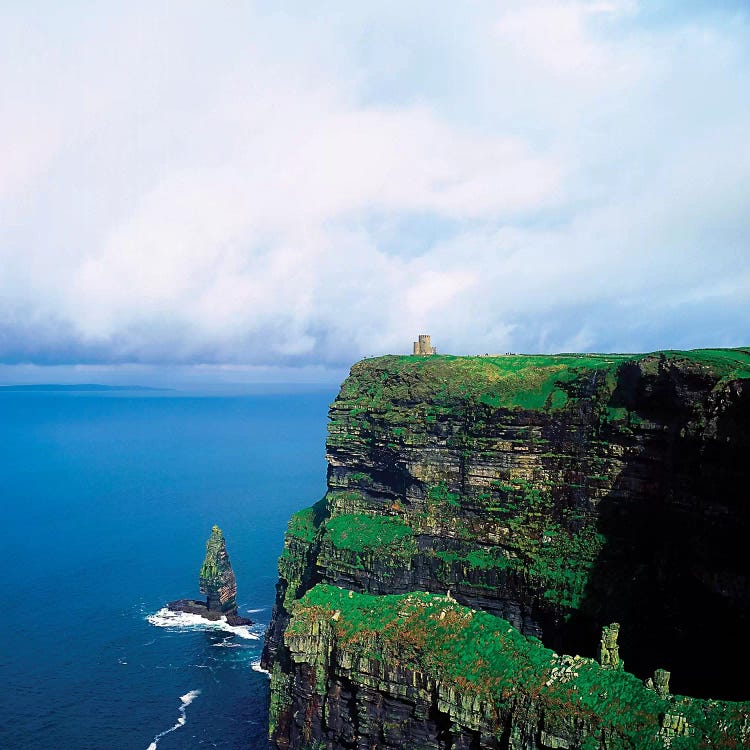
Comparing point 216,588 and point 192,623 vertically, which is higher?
point 216,588

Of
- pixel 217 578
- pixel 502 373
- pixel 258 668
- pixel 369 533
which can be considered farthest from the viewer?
pixel 217 578

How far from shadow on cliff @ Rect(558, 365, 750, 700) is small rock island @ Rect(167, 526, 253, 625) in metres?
54.2

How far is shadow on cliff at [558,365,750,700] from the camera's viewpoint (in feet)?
155

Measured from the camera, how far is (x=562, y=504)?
2441 inches

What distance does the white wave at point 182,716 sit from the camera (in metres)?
67.1

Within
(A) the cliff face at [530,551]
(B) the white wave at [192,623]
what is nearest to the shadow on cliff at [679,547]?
(A) the cliff face at [530,551]

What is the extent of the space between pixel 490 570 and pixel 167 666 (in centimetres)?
4510

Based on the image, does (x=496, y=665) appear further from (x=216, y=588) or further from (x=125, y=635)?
(x=125, y=635)

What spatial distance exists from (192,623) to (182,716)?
83.1 ft

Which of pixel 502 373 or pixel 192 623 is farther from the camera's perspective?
pixel 192 623

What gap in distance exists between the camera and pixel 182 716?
7219cm

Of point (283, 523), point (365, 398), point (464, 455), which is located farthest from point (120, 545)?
point (464, 455)

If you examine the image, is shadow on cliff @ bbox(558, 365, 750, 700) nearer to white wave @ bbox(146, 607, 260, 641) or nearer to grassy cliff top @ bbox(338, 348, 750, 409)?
grassy cliff top @ bbox(338, 348, 750, 409)

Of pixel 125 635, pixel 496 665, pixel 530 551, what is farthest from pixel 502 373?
pixel 125 635
